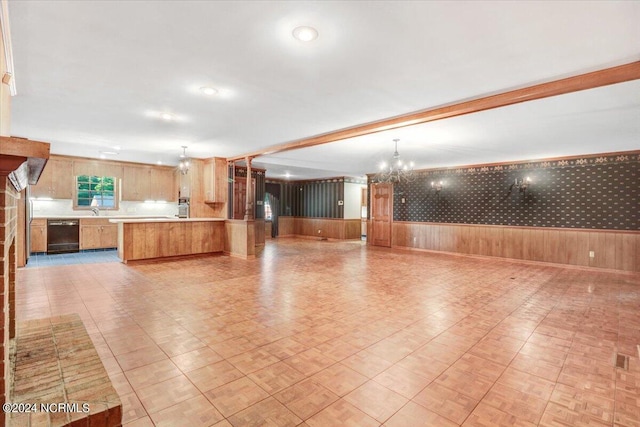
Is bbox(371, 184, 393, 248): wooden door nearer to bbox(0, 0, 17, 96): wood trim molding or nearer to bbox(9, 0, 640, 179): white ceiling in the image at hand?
bbox(9, 0, 640, 179): white ceiling

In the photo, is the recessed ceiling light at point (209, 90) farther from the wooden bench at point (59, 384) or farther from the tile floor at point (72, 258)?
the tile floor at point (72, 258)

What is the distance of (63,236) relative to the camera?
7719 millimetres

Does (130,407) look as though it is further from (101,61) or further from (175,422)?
(101,61)

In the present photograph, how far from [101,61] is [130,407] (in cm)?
285

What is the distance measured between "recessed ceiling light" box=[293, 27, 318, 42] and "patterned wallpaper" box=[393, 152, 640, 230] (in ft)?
24.1

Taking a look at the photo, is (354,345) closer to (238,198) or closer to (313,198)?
(238,198)

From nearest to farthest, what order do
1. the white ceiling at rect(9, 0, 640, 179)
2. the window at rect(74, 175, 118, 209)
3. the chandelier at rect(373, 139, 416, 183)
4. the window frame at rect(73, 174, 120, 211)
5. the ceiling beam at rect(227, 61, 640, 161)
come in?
the white ceiling at rect(9, 0, 640, 179)
the ceiling beam at rect(227, 61, 640, 161)
the chandelier at rect(373, 139, 416, 183)
the window frame at rect(73, 174, 120, 211)
the window at rect(74, 175, 118, 209)

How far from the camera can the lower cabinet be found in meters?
7.98

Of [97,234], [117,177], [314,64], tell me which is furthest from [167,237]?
[314,64]

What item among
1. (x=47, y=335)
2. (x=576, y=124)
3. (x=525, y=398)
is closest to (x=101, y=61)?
(x=47, y=335)

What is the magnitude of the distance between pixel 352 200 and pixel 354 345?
9697 millimetres

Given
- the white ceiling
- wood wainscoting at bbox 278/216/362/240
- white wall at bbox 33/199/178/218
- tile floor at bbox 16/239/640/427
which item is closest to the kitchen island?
tile floor at bbox 16/239/640/427

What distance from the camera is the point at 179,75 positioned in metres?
3.05

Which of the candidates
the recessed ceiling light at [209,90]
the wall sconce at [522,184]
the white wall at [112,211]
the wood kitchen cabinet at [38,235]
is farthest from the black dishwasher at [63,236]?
the wall sconce at [522,184]
